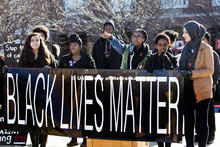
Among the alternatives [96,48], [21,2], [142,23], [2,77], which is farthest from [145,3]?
[2,77]

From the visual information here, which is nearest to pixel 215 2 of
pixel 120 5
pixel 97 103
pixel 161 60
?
pixel 120 5

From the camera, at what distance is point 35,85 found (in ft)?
15.9

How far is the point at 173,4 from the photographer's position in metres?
16.8

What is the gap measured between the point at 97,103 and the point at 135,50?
3.94ft

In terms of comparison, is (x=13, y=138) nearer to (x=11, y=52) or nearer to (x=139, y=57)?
(x=139, y=57)

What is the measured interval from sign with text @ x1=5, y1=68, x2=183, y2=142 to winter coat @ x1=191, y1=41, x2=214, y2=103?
325 mm

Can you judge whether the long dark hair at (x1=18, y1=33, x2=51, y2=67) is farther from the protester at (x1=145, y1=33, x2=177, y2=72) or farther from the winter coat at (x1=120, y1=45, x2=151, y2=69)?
the protester at (x1=145, y1=33, x2=177, y2=72)

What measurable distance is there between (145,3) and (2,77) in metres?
11.3

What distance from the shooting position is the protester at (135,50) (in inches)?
205

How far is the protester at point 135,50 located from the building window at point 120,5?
1084 centimetres

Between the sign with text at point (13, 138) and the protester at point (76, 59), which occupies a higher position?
the protester at point (76, 59)

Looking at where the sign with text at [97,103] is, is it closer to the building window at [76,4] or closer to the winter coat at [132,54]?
the winter coat at [132,54]

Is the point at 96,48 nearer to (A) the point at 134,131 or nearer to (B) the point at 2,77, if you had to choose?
(B) the point at 2,77

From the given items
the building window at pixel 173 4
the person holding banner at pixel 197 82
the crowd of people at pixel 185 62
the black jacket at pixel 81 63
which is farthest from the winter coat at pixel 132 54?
the building window at pixel 173 4
